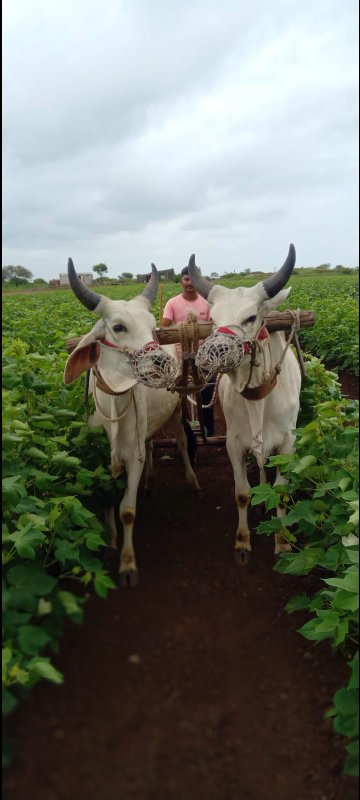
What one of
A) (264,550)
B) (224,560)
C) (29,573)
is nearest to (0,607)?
(29,573)

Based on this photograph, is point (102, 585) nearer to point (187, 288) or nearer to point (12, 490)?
point (12, 490)

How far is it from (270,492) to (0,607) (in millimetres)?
1994

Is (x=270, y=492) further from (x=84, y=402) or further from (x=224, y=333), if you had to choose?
(x=84, y=402)

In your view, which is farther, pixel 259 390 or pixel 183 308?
pixel 183 308

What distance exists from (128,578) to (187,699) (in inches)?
→ 56.6

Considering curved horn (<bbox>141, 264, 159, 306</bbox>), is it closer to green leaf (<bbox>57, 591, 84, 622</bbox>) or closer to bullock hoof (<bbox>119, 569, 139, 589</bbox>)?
bullock hoof (<bbox>119, 569, 139, 589</bbox>)

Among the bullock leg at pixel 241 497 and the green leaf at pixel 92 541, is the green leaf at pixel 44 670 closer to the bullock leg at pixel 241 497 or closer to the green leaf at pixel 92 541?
the green leaf at pixel 92 541

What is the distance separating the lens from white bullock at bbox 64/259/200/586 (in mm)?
3256

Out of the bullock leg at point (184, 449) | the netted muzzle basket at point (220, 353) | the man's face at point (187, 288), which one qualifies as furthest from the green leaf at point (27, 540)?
the man's face at point (187, 288)

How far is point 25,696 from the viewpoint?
1.30 meters

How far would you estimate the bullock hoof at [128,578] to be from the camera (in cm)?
304

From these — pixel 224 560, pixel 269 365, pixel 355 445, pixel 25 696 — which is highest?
pixel 269 365

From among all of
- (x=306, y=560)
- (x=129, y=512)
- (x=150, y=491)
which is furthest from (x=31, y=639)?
(x=150, y=491)

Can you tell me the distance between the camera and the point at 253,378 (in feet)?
11.7
